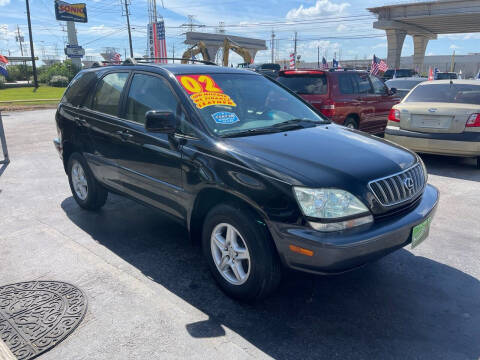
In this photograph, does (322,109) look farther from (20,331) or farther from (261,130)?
(20,331)

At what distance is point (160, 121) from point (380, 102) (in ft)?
23.9

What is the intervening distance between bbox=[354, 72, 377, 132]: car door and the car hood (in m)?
5.42

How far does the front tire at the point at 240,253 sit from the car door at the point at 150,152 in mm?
467

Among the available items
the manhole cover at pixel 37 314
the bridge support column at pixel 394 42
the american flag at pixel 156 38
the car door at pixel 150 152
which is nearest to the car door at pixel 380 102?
the car door at pixel 150 152

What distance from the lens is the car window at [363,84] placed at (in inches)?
343

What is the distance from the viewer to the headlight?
254cm

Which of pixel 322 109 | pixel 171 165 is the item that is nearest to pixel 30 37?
pixel 322 109

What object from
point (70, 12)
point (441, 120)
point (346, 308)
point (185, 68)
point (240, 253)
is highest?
point (70, 12)

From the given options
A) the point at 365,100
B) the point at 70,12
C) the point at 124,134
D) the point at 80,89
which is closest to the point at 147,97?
the point at 124,134

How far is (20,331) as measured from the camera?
2764mm

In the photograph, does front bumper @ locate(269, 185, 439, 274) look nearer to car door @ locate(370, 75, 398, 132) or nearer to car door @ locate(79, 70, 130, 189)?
car door @ locate(79, 70, 130, 189)

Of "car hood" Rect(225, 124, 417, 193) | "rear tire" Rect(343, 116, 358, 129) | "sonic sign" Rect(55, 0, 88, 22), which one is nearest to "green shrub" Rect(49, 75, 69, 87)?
"sonic sign" Rect(55, 0, 88, 22)

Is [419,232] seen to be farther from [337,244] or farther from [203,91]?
[203,91]

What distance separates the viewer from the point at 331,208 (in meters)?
2.55
